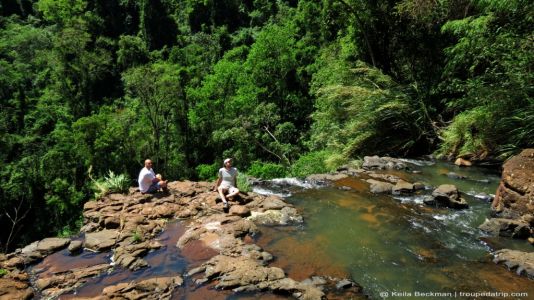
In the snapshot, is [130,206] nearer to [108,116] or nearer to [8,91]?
[108,116]

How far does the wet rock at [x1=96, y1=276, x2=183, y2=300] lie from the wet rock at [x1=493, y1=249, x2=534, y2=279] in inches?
217

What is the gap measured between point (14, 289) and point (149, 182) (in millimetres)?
4489

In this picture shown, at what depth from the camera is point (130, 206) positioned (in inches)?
378

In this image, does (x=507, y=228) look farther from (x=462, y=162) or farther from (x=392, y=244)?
(x=462, y=162)

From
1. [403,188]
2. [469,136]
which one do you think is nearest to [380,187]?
[403,188]

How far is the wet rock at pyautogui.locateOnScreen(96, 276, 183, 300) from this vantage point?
5.77m

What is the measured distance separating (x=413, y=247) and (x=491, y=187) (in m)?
4.75

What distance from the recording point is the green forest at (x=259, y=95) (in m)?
12.5

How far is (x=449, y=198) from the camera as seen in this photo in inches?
358

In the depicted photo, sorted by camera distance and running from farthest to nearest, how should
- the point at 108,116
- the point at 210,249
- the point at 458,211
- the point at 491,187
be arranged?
1. the point at 108,116
2. the point at 491,187
3. the point at 458,211
4. the point at 210,249

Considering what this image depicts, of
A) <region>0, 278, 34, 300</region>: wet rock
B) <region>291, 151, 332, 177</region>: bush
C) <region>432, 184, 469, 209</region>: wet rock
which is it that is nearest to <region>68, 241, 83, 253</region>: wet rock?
<region>0, 278, 34, 300</region>: wet rock

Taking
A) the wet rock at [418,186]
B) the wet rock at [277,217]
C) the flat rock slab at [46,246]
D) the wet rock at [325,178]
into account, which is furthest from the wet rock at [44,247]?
the wet rock at [418,186]

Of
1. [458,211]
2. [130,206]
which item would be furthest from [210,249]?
[458,211]

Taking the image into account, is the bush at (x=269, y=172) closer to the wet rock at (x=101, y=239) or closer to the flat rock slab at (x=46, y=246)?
the wet rock at (x=101, y=239)
